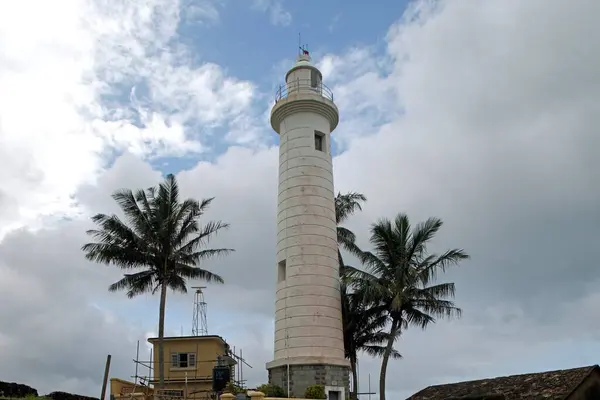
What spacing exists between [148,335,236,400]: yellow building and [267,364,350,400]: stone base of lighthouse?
891 cm

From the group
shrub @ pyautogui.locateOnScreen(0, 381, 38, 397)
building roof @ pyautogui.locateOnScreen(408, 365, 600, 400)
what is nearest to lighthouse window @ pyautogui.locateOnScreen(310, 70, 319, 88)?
building roof @ pyautogui.locateOnScreen(408, 365, 600, 400)

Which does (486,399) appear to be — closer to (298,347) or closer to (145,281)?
(298,347)

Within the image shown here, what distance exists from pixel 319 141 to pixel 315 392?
40.2 feet

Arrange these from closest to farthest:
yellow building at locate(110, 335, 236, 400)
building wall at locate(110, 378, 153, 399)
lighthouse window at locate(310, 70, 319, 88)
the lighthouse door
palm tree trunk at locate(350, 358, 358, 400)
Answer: the lighthouse door
building wall at locate(110, 378, 153, 399)
palm tree trunk at locate(350, 358, 358, 400)
lighthouse window at locate(310, 70, 319, 88)
yellow building at locate(110, 335, 236, 400)

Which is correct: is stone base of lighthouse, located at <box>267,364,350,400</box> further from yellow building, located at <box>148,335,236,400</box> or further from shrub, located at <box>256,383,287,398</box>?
yellow building, located at <box>148,335,236,400</box>

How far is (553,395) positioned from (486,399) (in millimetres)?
12837

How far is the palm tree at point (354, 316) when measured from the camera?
29.9 meters

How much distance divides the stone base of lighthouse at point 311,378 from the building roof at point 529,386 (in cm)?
365

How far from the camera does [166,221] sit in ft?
100

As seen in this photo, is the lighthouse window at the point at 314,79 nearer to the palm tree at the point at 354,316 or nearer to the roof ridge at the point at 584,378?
the palm tree at the point at 354,316

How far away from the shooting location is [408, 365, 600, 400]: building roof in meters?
19.8

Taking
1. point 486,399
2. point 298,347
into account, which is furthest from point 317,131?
point 486,399

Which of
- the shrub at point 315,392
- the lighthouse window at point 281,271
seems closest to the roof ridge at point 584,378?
the shrub at point 315,392

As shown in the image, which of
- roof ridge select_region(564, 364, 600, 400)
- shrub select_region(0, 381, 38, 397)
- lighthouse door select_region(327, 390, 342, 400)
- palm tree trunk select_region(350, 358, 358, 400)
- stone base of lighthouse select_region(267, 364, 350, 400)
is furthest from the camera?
palm tree trunk select_region(350, 358, 358, 400)
